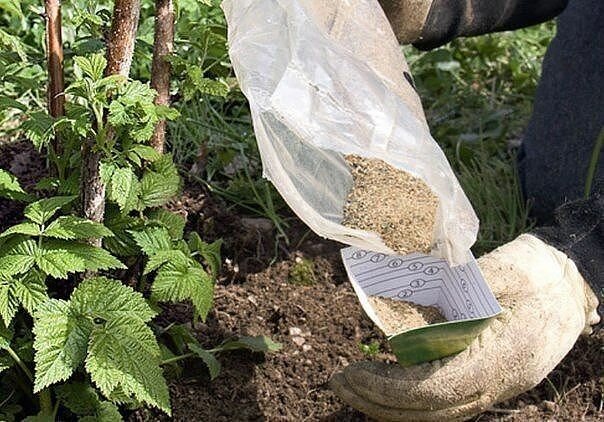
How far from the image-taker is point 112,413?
175 centimetres

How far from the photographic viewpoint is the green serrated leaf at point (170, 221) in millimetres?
1874

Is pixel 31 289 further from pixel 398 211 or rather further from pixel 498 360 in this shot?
pixel 498 360

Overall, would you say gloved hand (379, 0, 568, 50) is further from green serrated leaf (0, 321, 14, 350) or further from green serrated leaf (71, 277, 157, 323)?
green serrated leaf (0, 321, 14, 350)

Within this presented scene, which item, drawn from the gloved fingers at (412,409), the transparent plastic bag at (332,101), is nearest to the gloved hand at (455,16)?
the transparent plastic bag at (332,101)

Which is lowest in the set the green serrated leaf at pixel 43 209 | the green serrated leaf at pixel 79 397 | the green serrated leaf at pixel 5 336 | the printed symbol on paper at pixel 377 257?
the green serrated leaf at pixel 79 397

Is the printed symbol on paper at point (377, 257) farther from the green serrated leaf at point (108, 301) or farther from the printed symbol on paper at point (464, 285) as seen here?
the green serrated leaf at point (108, 301)

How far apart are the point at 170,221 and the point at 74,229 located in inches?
10.8

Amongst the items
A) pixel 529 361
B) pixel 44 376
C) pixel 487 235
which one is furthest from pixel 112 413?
pixel 487 235

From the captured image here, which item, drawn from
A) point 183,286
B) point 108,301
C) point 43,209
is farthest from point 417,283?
point 43,209

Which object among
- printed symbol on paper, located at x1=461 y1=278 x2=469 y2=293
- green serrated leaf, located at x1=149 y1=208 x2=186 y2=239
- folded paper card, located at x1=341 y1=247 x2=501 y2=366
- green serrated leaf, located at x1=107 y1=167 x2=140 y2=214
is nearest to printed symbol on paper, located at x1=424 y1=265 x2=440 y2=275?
folded paper card, located at x1=341 y1=247 x2=501 y2=366

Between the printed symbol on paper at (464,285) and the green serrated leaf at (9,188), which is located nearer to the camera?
the green serrated leaf at (9,188)

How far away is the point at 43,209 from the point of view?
166cm

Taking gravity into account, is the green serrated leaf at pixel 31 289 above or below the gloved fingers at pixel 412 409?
above

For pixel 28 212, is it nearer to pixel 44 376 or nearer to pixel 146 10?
pixel 44 376
